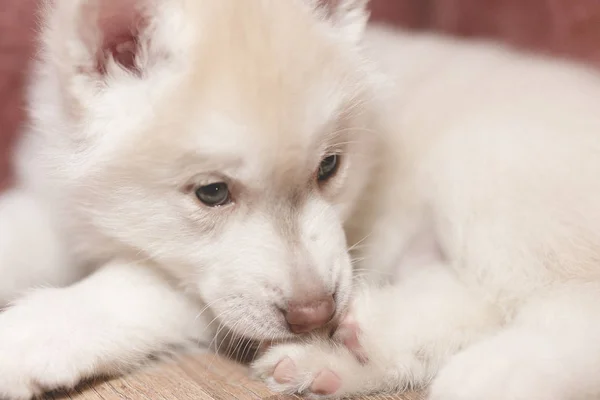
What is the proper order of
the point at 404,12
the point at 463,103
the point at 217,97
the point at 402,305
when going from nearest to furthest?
the point at 217,97, the point at 402,305, the point at 463,103, the point at 404,12

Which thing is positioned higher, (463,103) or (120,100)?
(463,103)

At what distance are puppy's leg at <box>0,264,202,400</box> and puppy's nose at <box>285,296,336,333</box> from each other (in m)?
0.36

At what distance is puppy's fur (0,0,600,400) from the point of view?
4.55ft

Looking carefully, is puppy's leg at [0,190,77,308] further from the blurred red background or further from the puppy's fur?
the blurred red background

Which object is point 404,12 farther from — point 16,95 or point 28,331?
point 28,331

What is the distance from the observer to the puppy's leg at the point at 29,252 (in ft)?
6.02

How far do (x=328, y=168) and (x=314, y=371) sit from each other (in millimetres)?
481

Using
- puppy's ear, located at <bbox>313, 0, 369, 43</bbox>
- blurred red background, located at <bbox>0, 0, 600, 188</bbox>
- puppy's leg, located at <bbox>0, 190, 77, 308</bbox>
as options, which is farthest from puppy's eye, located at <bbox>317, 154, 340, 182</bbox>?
blurred red background, located at <bbox>0, 0, 600, 188</bbox>

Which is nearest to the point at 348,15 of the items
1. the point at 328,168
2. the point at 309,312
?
the point at 328,168

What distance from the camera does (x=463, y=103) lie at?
1794 mm

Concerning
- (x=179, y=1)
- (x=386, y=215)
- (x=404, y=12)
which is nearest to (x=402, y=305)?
(x=386, y=215)

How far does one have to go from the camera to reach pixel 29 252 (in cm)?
189

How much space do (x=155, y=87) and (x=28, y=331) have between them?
57 cm

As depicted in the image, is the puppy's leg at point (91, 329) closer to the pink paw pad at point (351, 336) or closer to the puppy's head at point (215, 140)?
the puppy's head at point (215, 140)
